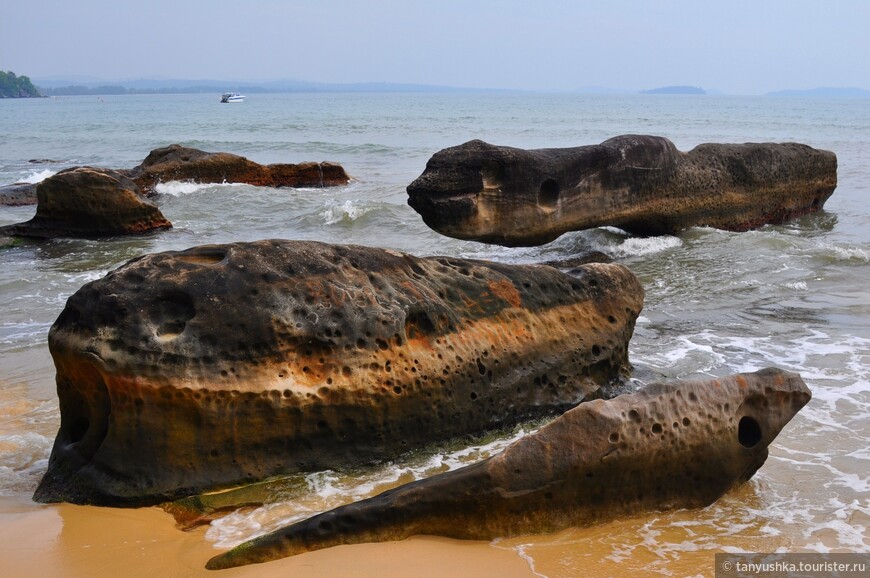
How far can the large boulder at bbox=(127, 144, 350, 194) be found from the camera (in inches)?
641

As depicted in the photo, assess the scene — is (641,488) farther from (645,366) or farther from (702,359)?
(702,359)

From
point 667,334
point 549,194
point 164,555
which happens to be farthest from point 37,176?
point 164,555

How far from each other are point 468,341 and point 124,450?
176 centimetres

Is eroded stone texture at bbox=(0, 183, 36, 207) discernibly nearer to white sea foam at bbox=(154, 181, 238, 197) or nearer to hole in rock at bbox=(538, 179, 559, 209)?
white sea foam at bbox=(154, 181, 238, 197)

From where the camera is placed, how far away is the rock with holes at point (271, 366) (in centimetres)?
385

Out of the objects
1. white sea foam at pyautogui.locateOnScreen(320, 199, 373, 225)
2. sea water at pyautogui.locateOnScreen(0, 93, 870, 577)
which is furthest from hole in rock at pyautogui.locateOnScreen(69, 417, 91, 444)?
white sea foam at pyautogui.locateOnScreen(320, 199, 373, 225)

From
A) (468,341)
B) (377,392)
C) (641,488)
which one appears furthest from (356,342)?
(641,488)

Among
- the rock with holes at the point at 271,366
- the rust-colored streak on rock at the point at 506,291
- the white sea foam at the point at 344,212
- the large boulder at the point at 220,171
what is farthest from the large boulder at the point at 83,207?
the rust-colored streak on rock at the point at 506,291

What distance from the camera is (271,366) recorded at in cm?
404

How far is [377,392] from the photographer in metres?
4.25

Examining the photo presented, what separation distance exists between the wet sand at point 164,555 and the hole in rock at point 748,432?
4.18 ft

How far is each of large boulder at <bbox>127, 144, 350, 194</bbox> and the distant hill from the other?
128481 mm

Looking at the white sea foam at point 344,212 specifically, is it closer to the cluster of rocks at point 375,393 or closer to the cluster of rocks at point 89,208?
the cluster of rocks at point 89,208

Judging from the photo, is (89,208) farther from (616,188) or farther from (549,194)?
(616,188)
